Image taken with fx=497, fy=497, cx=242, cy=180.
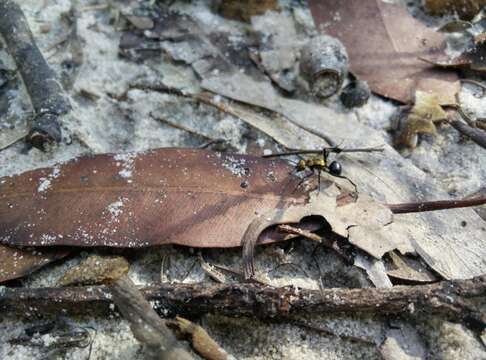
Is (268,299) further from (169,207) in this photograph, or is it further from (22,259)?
(22,259)

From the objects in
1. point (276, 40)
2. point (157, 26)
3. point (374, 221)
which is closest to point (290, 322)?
point (374, 221)

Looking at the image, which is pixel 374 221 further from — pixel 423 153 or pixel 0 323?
pixel 0 323

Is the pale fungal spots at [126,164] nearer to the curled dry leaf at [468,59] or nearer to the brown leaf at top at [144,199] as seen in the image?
the brown leaf at top at [144,199]

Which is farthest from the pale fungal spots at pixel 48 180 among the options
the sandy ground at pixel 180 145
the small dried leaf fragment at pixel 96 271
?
the small dried leaf fragment at pixel 96 271

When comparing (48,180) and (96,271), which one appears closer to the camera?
(96,271)

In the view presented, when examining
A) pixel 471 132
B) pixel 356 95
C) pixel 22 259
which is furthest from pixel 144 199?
pixel 471 132

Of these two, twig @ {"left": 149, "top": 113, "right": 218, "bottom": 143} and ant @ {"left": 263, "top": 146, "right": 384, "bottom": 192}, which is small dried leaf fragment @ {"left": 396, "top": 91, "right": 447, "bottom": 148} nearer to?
ant @ {"left": 263, "top": 146, "right": 384, "bottom": 192}

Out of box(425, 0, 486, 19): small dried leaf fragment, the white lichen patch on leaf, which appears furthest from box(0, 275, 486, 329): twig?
box(425, 0, 486, 19): small dried leaf fragment
